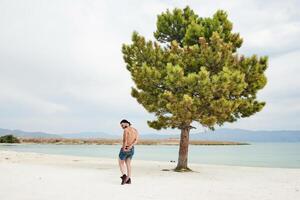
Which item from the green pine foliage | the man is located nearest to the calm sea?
the green pine foliage

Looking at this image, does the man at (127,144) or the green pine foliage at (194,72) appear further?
the green pine foliage at (194,72)

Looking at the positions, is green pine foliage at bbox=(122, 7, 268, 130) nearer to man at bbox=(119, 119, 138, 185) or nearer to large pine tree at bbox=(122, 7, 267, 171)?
large pine tree at bbox=(122, 7, 267, 171)

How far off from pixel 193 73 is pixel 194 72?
0.25m

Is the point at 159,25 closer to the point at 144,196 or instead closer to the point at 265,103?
the point at 265,103

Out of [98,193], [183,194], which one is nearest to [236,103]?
[183,194]

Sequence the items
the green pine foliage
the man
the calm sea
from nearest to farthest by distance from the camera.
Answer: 1. the man
2. the green pine foliage
3. the calm sea

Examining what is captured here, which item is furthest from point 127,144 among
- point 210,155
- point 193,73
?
point 210,155

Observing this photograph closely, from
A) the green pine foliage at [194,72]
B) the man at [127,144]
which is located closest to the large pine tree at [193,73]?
the green pine foliage at [194,72]

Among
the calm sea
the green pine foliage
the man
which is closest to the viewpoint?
the man

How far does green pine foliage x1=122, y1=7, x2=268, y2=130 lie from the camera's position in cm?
1908

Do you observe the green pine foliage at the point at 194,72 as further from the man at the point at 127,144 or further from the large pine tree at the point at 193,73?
the man at the point at 127,144

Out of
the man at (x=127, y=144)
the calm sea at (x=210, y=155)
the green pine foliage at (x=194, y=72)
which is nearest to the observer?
the man at (x=127, y=144)

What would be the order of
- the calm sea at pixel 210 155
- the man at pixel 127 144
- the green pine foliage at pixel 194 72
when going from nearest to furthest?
the man at pixel 127 144 < the green pine foliage at pixel 194 72 < the calm sea at pixel 210 155

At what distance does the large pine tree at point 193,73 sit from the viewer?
19.1m
